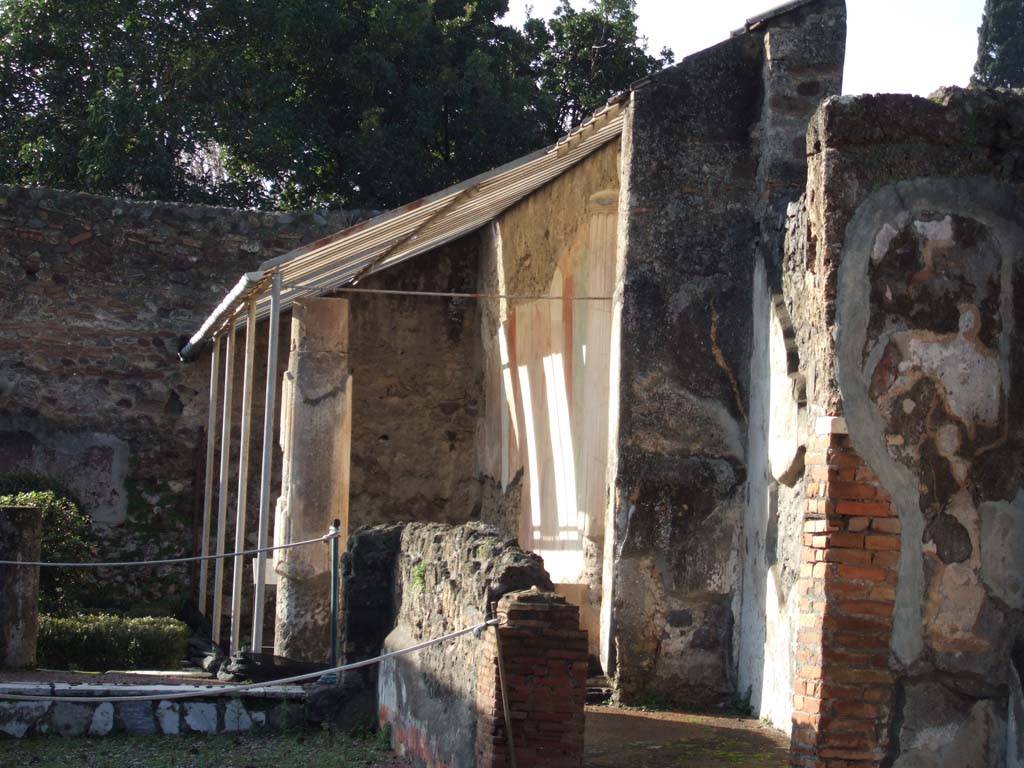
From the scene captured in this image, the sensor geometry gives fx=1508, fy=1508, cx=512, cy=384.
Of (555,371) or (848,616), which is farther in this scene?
(555,371)

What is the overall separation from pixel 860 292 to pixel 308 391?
5.72 m

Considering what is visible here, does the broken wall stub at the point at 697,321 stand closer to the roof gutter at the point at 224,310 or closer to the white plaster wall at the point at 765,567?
the white plaster wall at the point at 765,567

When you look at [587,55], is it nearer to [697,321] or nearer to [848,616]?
[697,321]

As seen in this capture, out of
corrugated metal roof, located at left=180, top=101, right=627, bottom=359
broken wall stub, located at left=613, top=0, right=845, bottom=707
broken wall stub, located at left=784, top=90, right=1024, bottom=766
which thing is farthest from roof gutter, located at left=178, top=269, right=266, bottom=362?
broken wall stub, located at left=784, top=90, right=1024, bottom=766

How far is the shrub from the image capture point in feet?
34.4

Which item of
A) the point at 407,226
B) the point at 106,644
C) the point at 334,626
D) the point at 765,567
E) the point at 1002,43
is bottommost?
the point at 106,644

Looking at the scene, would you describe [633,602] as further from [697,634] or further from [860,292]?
[860,292]

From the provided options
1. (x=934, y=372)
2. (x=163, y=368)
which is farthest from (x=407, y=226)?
(x=934, y=372)

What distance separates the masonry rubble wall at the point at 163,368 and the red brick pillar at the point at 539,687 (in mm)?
7150

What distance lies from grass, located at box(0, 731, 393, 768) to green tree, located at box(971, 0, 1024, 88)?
68.5 ft

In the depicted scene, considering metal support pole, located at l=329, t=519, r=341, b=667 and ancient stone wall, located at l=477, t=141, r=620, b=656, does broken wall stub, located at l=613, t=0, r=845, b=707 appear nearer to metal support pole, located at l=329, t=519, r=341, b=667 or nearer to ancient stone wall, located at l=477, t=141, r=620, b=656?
ancient stone wall, located at l=477, t=141, r=620, b=656

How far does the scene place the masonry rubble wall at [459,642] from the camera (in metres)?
5.37

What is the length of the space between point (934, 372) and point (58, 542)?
7661 mm

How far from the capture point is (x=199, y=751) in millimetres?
7191
